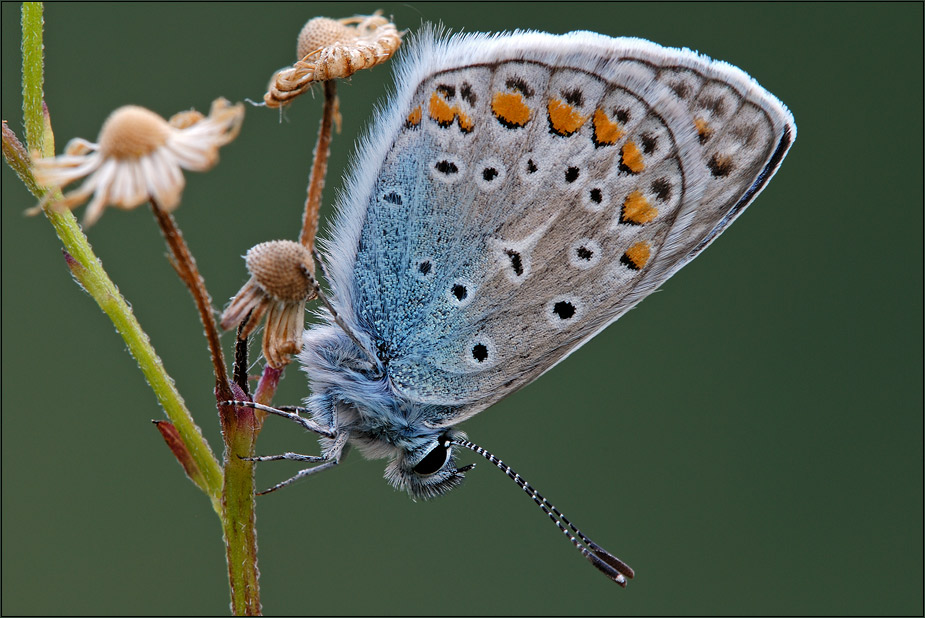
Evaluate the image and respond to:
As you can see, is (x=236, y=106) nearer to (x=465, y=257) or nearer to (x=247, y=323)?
Answer: (x=247, y=323)

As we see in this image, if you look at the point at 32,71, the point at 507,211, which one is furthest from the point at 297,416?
the point at 32,71

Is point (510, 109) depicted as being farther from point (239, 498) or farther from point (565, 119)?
point (239, 498)

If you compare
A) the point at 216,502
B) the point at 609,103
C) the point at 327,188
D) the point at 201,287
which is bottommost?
the point at 216,502

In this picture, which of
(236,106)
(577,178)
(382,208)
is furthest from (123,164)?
(577,178)

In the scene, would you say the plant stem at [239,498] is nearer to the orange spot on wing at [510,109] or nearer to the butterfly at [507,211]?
the butterfly at [507,211]

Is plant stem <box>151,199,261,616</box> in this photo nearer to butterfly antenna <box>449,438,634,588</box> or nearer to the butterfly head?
the butterfly head

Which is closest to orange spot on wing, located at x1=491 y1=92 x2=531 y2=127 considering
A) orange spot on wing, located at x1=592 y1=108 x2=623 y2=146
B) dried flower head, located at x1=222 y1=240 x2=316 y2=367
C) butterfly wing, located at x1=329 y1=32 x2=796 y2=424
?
butterfly wing, located at x1=329 y1=32 x2=796 y2=424
